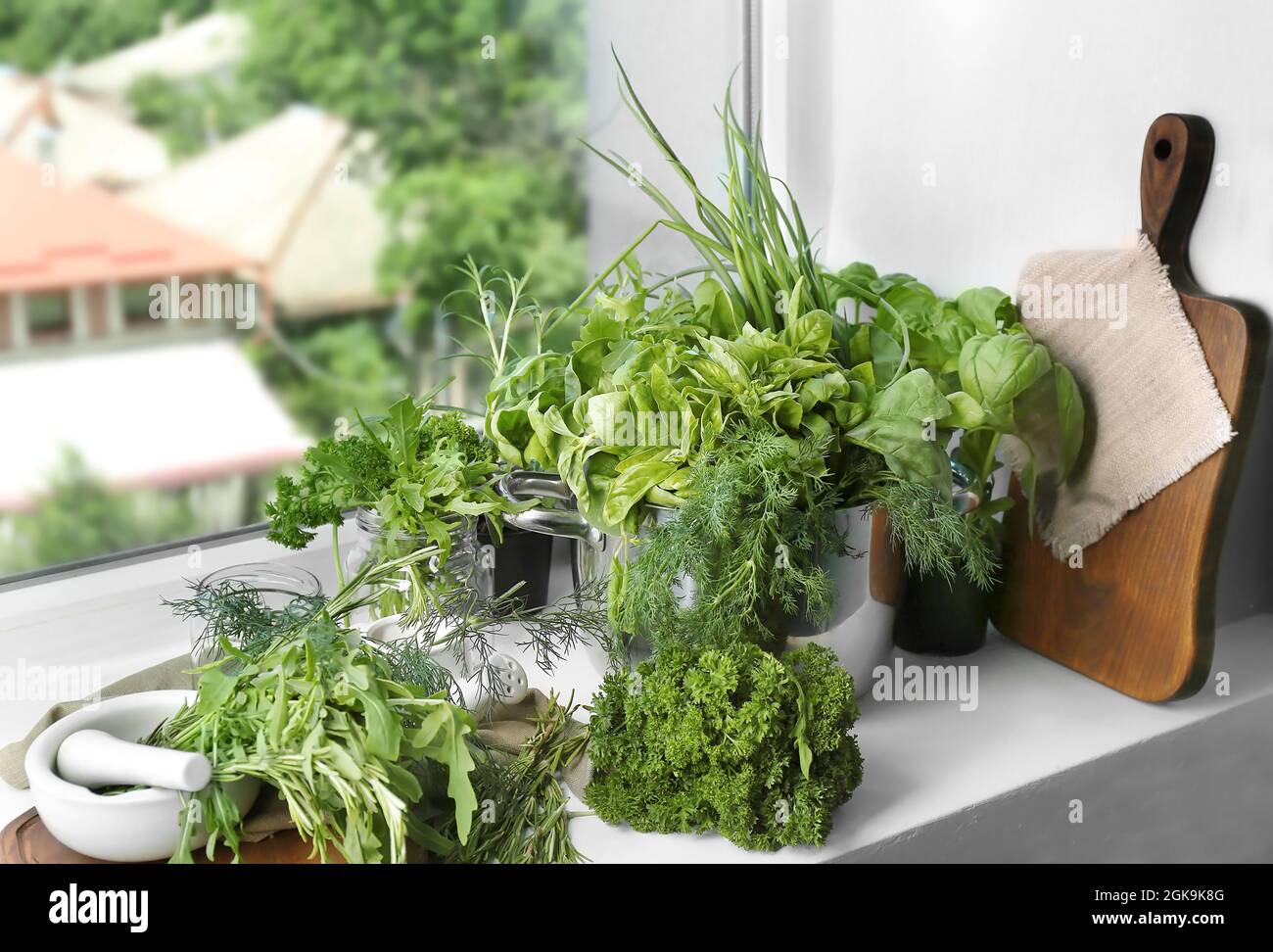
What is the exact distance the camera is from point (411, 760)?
63 cm

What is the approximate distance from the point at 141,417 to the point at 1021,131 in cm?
85

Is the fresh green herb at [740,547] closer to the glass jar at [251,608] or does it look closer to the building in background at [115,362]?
the glass jar at [251,608]

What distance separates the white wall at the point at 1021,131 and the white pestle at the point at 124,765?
28.5 inches

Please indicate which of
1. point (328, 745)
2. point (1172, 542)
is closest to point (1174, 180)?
point (1172, 542)

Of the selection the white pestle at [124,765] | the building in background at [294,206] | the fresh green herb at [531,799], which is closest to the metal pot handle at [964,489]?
the fresh green herb at [531,799]

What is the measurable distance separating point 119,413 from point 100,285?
14 centimetres

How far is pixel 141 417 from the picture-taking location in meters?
1.10

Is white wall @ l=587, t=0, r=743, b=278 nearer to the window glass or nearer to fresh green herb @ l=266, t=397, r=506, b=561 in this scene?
the window glass

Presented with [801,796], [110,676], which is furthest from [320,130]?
[801,796]

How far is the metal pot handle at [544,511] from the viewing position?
2.58 feet

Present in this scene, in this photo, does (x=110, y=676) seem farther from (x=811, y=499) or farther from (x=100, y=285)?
(x=811, y=499)

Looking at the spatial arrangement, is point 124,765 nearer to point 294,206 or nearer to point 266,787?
point 266,787

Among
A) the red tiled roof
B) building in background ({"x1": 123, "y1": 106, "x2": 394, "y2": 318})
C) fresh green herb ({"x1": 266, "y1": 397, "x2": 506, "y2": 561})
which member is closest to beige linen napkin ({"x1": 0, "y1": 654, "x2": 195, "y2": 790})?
fresh green herb ({"x1": 266, "y1": 397, "x2": 506, "y2": 561})

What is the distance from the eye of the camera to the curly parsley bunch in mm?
629
